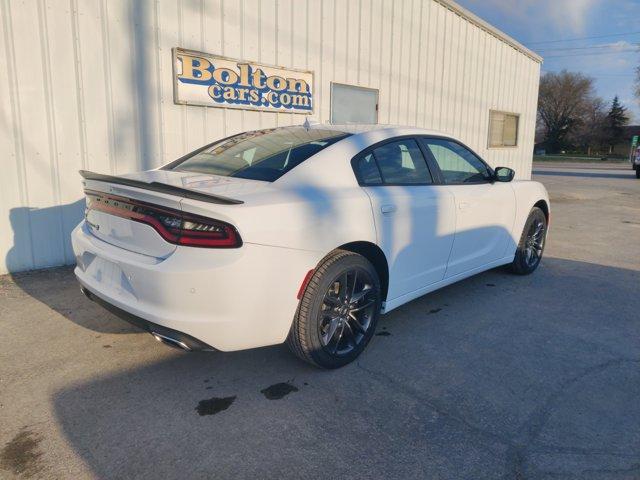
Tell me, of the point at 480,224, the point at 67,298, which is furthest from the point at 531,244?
the point at 67,298

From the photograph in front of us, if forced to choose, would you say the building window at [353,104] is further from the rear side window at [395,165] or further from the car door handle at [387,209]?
the car door handle at [387,209]

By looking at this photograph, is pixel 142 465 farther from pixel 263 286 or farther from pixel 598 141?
pixel 598 141

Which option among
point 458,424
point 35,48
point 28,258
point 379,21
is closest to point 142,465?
point 458,424

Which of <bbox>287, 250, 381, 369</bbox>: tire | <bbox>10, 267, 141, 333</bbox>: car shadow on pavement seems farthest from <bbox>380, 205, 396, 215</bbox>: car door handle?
<bbox>10, 267, 141, 333</bbox>: car shadow on pavement

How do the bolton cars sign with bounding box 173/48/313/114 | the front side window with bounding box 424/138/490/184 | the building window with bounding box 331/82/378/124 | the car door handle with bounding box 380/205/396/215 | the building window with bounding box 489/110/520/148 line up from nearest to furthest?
the car door handle with bounding box 380/205/396/215
the front side window with bounding box 424/138/490/184
the bolton cars sign with bounding box 173/48/313/114
the building window with bounding box 331/82/378/124
the building window with bounding box 489/110/520/148

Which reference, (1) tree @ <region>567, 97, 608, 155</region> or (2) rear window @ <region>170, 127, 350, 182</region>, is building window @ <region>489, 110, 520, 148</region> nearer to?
(2) rear window @ <region>170, 127, 350, 182</region>

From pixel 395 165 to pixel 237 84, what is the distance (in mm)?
3572

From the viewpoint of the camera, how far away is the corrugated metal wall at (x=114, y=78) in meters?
4.80

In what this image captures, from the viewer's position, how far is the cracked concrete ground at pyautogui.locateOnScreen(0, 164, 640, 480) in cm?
222

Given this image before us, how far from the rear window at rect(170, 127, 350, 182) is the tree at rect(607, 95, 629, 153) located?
267ft

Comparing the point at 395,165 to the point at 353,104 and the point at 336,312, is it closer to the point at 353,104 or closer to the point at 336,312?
the point at 336,312

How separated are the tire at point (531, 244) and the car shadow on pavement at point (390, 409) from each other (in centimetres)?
137

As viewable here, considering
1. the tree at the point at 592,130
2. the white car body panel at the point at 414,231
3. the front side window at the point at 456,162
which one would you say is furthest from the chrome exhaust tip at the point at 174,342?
the tree at the point at 592,130

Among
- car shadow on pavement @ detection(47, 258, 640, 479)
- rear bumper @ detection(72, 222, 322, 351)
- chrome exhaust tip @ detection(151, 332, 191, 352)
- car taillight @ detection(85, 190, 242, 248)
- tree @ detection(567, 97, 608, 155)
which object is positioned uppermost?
tree @ detection(567, 97, 608, 155)
